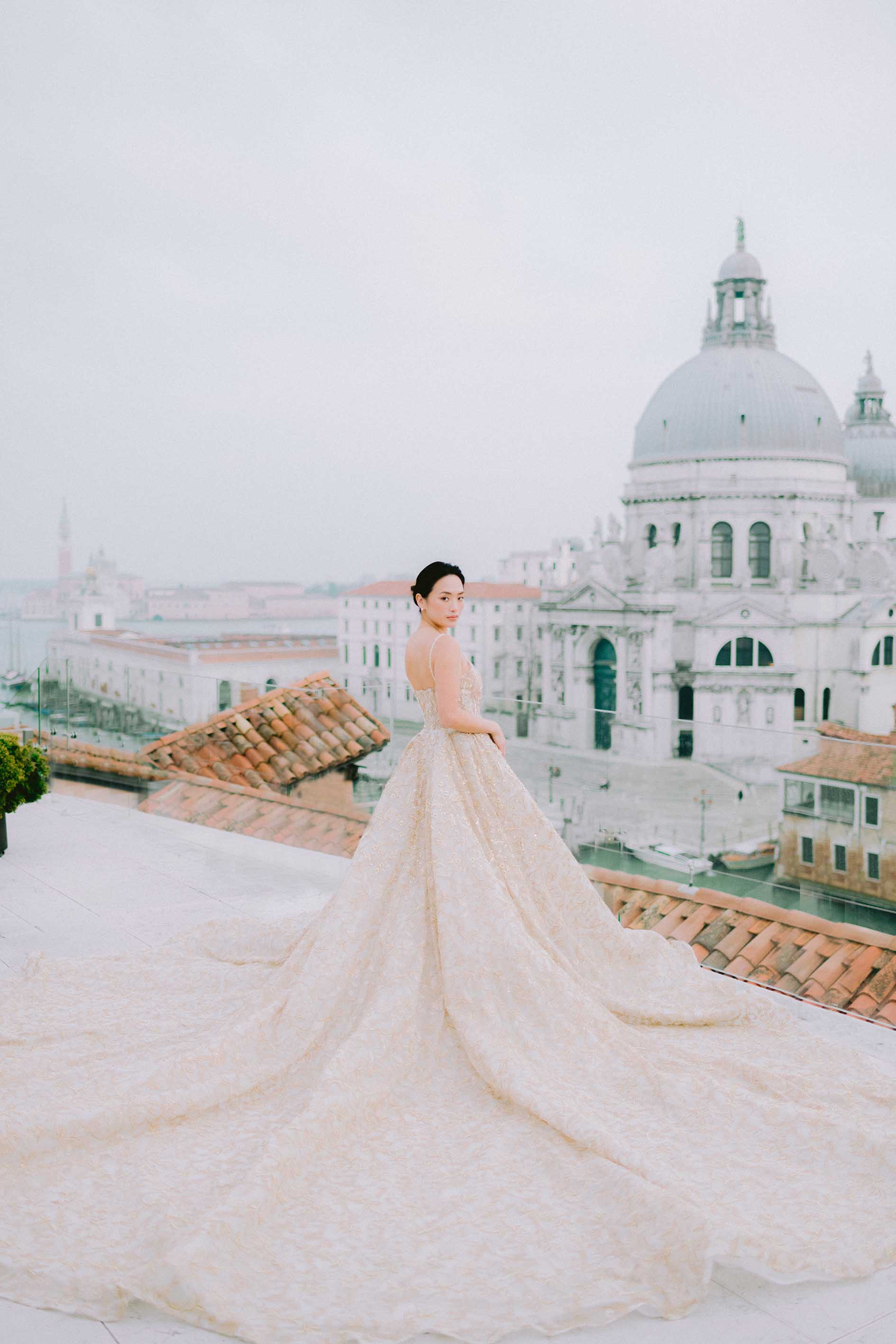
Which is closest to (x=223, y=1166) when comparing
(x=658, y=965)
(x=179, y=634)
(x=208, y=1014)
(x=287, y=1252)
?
(x=287, y=1252)

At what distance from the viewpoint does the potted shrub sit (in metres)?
5.27

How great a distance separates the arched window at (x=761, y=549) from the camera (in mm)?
43875

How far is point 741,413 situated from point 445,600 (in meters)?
44.1

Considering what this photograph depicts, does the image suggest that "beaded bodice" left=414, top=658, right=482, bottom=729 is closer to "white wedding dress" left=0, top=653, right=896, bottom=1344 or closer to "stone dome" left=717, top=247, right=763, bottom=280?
"white wedding dress" left=0, top=653, right=896, bottom=1344

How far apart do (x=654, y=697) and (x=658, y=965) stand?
39.1m

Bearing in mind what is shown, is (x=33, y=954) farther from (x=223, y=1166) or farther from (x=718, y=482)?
(x=718, y=482)

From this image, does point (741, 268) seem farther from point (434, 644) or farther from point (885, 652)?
point (434, 644)

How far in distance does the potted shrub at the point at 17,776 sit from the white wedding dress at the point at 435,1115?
198 centimetres

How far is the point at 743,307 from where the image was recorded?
4741 centimetres

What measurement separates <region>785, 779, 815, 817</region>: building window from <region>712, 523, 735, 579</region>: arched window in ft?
133

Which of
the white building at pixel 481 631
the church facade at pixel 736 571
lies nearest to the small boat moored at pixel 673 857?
the church facade at pixel 736 571

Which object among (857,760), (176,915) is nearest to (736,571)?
(857,760)

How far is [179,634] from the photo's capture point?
191 ft

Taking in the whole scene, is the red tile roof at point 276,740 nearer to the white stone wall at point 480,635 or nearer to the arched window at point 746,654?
the arched window at point 746,654
